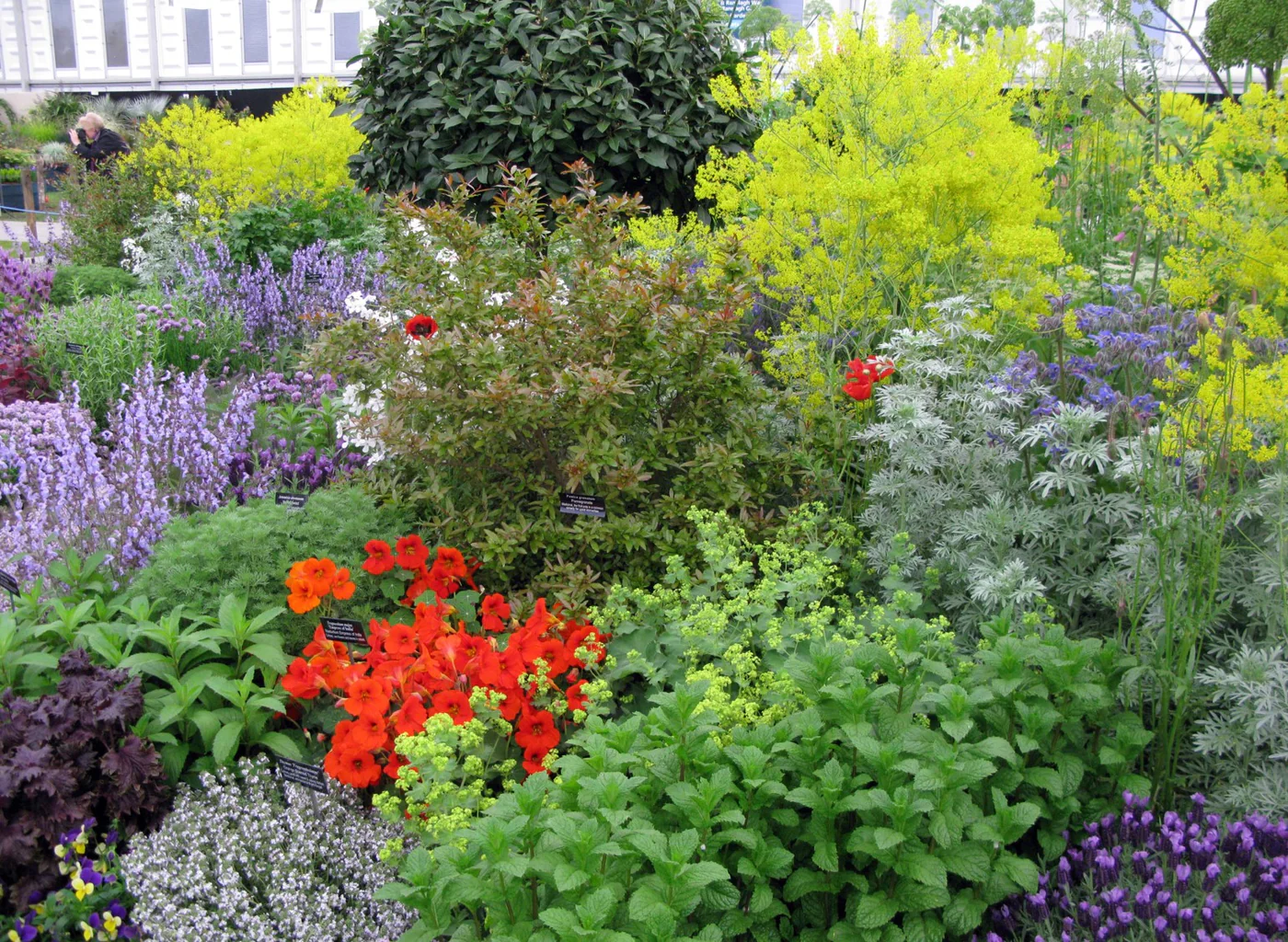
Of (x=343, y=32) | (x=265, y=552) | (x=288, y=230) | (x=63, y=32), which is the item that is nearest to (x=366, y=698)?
(x=265, y=552)

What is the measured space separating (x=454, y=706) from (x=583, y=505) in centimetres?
79

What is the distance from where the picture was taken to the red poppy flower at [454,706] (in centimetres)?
229

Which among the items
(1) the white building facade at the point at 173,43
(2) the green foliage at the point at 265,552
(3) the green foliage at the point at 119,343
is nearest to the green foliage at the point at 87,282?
(3) the green foliage at the point at 119,343

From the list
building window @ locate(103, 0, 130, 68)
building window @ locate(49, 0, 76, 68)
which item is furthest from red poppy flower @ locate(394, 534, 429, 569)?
building window @ locate(49, 0, 76, 68)

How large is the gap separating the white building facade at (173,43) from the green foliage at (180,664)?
27.2 m

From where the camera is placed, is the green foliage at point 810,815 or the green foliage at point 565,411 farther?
the green foliage at point 565,411

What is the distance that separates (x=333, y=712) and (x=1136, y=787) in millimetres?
1897

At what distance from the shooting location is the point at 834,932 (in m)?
1.83

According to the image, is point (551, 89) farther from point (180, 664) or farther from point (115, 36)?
point (115, 36)

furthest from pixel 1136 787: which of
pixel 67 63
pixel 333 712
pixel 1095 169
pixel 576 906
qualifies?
pixel 67 63

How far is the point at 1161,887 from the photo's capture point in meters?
1.88

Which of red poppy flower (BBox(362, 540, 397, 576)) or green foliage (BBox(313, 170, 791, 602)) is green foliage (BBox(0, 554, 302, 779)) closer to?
red poppy flower (BBox(362, 540, 397, 576))

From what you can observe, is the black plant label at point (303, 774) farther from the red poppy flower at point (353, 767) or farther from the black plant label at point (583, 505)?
the black plant label at point (583, 505)

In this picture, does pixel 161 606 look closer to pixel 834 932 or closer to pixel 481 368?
pixel 481 368
